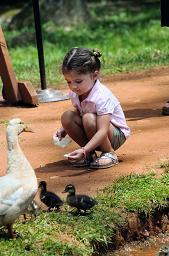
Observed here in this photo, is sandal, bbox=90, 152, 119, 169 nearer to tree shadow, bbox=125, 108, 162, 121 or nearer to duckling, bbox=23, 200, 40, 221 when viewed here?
duckling, bbox=23, 200, 40, 221

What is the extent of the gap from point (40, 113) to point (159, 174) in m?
3.17

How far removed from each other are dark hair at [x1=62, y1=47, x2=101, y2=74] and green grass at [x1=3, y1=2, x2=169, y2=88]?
4647mm

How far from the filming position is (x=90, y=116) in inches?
239

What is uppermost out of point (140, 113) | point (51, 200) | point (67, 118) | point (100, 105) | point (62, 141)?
point (100, 105)

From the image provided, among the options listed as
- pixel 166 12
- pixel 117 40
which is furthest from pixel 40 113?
pixel 117 40

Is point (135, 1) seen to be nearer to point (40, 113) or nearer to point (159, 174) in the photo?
point (40, 113)

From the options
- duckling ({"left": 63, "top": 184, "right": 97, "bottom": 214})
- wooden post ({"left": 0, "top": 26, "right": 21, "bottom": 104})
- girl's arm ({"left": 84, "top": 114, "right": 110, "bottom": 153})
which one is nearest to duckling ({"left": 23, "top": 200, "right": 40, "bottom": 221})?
duckling ({"left": 63, "top": 184, "right": 97, "bottom": 214})

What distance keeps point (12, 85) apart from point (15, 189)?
4.85 meters

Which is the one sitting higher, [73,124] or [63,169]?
[73,124]

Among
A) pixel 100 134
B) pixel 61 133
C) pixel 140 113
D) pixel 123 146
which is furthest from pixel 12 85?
pixel 100 134

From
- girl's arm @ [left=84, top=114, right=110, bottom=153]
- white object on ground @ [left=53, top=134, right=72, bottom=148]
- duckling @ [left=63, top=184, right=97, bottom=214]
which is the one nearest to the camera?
duckling @ [left=63, top=184, right=97, bottom=214]

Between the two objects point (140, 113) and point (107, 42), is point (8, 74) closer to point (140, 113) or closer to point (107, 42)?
point (140, 113)

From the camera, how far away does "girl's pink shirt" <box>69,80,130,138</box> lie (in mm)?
6047

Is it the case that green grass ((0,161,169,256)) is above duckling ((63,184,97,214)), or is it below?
below
